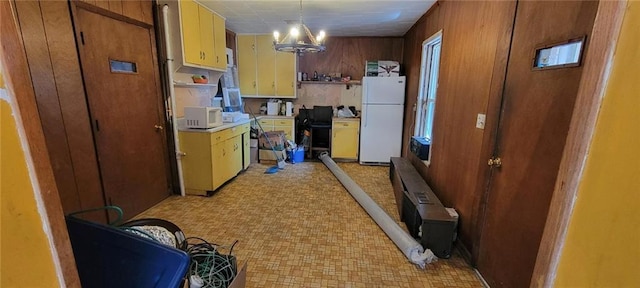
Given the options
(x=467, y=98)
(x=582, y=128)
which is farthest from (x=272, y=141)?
(x=582, y=128)

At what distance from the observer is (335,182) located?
398cm

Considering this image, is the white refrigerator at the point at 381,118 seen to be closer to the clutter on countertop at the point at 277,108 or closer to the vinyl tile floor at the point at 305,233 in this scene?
the vinyl tile floor at the point at 305,233

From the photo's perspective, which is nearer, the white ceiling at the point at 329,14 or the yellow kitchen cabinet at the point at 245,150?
the white ceiling at the point at 329,14

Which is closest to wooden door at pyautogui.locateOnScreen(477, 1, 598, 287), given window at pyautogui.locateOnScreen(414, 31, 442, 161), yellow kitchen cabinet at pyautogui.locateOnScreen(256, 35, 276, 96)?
window at pyautogui.locateOnScreen(414, 31, 442, 161)

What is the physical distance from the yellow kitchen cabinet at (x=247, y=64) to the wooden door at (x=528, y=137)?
4369 millimetres

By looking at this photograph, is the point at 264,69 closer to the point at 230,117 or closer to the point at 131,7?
the point at 230,117

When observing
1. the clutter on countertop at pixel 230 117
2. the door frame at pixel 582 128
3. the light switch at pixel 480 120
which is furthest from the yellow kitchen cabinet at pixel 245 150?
the door frame at pixel 582 128

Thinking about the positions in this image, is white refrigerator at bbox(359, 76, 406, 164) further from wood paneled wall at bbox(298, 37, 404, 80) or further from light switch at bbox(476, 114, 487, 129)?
light switch at bbox(476, 114, 487, 129)

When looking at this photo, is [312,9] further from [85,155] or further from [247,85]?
[85,155]

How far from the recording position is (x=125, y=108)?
8.77 ft

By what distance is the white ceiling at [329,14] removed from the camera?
10.7 feet

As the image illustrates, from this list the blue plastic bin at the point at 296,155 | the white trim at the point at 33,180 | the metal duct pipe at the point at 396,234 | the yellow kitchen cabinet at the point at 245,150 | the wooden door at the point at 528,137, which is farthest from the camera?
the blue plastic bin at the point at 296,155

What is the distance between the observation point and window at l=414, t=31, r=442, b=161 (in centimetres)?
354

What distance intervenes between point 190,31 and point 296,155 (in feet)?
8.51
